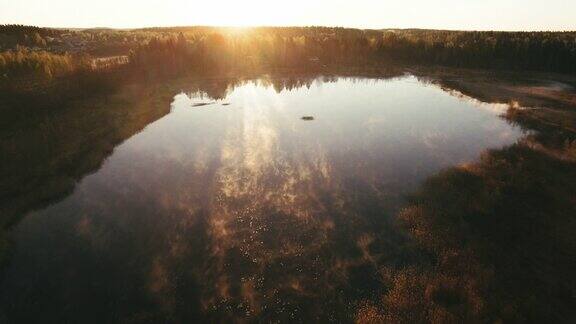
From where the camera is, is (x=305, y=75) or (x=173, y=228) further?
(x=305, y=75)

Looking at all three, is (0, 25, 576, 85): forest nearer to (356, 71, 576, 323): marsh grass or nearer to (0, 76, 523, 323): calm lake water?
(0, 76, 523, 323): calm lake water

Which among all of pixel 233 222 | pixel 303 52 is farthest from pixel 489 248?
pixel 303 52

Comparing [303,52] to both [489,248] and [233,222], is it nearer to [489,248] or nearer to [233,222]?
[233,222]

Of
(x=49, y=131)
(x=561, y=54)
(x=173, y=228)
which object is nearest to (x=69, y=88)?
(x=49, y=131)

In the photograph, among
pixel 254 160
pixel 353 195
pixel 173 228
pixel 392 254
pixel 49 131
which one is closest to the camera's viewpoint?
pixel 392 254

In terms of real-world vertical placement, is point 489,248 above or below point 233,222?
above

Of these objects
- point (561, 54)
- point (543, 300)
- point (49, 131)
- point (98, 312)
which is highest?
point (561, 54)

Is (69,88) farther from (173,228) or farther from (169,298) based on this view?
(169,298)

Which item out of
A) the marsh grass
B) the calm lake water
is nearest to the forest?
the calm lake water

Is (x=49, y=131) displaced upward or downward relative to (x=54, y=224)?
upward
